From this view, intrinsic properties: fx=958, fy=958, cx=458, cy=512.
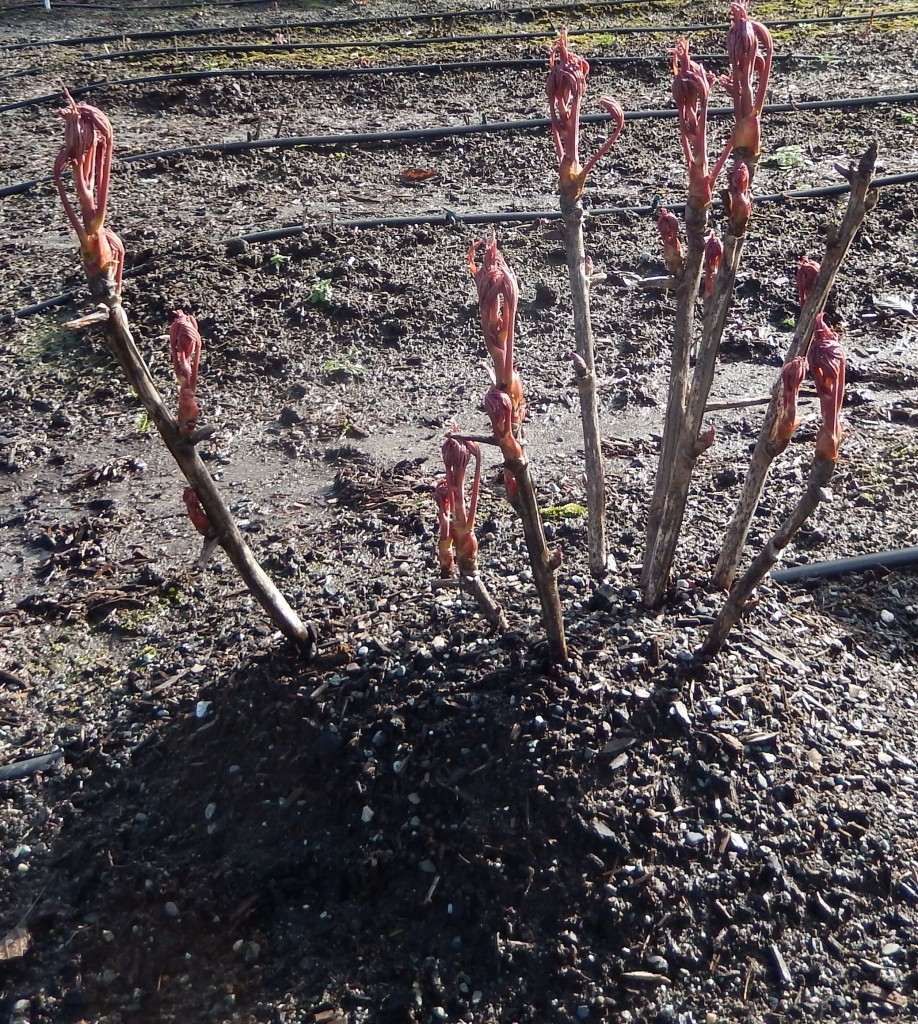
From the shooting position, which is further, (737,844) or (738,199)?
(737,844)

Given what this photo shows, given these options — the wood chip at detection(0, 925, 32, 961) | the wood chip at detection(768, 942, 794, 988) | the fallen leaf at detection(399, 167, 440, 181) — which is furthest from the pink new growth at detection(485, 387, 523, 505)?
the fallen leaf at detection(399, 167, 440, 181)

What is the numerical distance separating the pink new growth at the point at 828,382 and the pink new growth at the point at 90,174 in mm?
1293

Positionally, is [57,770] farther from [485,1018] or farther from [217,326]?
[217,326]

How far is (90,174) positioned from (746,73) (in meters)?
1.18

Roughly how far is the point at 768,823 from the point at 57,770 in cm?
177

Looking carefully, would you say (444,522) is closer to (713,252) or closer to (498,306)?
(498,306)

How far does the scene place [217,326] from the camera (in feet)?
15.5

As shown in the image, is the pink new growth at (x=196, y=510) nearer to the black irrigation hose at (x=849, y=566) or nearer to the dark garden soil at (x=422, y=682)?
the dark garden soil at (x=422, y=682)

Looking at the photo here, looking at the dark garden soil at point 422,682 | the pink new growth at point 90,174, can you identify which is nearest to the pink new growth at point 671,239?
the dark garden soil at point 422,682

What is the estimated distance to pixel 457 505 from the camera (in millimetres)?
1990

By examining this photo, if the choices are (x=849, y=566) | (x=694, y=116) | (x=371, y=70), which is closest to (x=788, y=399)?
(x=694, y=116)

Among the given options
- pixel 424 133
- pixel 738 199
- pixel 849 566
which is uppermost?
pixel 738 199

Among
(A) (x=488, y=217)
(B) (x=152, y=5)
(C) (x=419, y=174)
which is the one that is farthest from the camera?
(B) (x=152, y=5)

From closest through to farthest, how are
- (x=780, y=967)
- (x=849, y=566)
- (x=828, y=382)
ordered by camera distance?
(x=828, y=382) → (x=780, y=967) → (x=849, y=566)
